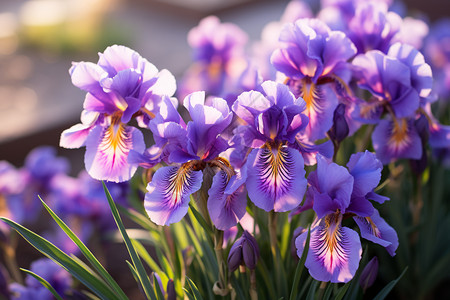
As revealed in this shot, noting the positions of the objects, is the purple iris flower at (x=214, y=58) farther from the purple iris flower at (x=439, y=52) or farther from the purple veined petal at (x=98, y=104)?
the purple veined petal at (x=98, y=104)

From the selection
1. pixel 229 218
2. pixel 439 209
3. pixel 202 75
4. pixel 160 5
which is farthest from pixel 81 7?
pixel 229 218

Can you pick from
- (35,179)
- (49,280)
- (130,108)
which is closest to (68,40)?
(35,179)

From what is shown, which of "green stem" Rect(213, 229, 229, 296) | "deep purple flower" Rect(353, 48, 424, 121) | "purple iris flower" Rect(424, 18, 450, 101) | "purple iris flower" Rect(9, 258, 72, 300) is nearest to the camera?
"green stem" Rect(213, 229, 229, 296)

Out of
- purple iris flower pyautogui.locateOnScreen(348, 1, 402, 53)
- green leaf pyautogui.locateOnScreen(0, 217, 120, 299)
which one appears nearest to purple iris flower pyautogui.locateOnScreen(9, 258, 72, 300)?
green leaf pyautogui.locateOnScreen(0, 217, 120, 299)

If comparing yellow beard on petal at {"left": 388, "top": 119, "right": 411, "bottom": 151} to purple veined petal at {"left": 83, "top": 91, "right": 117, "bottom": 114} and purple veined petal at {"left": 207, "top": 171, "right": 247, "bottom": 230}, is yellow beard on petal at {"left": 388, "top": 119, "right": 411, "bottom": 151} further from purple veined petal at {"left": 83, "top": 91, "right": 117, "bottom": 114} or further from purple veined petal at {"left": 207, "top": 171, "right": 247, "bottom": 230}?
purple veined petal at {"left": 83, "top": 91, "right": 117, "bottom": 114}

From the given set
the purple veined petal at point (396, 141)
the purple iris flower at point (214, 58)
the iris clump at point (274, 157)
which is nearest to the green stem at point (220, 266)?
the iris clump at point (274, 157)

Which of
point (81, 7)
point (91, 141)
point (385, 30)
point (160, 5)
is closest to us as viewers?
point (91, 141)

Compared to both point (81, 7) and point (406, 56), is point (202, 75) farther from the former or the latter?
point (81, 7)
